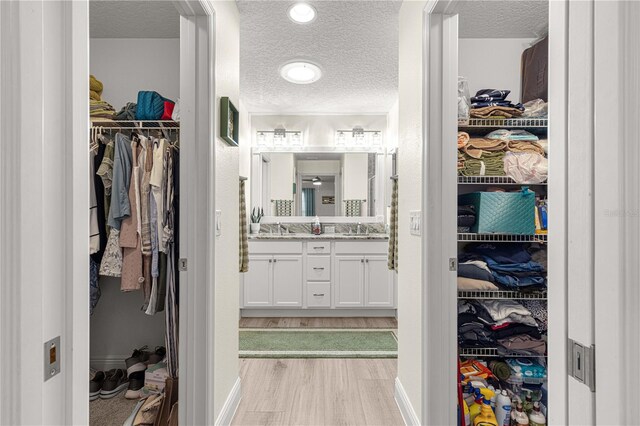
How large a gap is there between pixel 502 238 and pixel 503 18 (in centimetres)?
142

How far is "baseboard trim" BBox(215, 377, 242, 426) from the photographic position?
177 cm

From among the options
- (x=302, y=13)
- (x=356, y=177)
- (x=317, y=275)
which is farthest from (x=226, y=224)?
(x=356, y=177)

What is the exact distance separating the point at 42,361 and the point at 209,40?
148cm

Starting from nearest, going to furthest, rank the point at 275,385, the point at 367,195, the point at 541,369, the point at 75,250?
the point at 75,250, the point at 541,369, the point at 275,385, the point at 367,195

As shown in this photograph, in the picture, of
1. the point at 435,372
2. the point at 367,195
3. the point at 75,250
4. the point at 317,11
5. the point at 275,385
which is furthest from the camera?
the point at 367,195

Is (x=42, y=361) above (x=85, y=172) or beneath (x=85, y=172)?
beneath

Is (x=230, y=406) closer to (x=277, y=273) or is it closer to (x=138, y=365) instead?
(x=138, y=365)

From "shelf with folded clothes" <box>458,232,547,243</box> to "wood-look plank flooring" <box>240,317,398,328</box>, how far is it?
177 cm

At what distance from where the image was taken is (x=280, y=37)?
2475 mm

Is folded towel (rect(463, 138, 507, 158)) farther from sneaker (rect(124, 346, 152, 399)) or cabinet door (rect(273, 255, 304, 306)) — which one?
sneaker (rect(124, 346, 152, 399))

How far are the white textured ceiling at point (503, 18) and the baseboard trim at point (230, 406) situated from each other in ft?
8.56

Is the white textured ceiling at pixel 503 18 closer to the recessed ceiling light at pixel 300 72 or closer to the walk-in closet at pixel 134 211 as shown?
the recessed ceiling light at pixel 300 72

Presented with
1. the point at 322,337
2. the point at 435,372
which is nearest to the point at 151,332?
the point at 322,337

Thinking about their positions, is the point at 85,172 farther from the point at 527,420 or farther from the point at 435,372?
the point at 527,420
